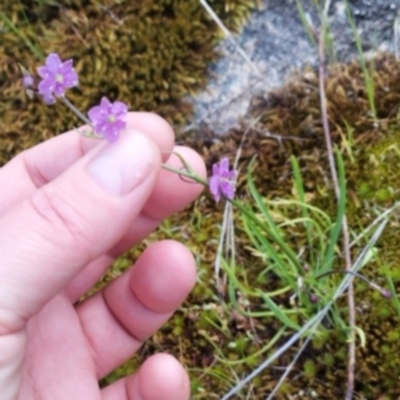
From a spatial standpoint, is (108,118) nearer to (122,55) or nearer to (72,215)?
(72,215)

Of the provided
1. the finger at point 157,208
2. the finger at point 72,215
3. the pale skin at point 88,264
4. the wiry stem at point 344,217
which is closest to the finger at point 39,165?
the pale skin at point 88,264

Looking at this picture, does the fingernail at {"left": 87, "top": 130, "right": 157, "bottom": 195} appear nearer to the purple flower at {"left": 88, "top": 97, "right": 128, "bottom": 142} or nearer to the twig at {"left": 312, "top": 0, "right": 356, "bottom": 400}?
the purple flower at {"left": 88, "top": 97, "right": 128, "bottom": 142}

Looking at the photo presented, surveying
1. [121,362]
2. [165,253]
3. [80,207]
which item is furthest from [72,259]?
[121,362]

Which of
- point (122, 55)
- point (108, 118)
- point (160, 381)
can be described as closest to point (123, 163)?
point (108, 118)

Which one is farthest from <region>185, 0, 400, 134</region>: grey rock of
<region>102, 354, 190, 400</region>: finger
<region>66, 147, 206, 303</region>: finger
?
<region>102, 354, 190, 400</region>: finger

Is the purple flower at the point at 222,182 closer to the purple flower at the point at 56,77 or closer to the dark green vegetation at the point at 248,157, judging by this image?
the purple flower at the point at 56,77

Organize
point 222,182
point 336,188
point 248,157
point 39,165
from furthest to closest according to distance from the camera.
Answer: point 248,157 < point 336,188 < point 39,165 < point 222,182

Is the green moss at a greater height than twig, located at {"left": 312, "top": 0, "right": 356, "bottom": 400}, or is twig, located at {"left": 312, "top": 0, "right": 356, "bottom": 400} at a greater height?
the green moss
